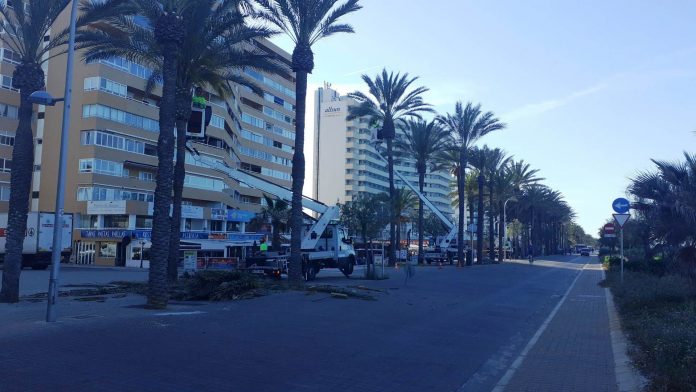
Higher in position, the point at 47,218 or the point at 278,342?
the point at 47,218

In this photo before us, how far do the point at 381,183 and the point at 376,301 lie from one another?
4690 inches

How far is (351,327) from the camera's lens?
13.5 meters

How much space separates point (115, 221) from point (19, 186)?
Result: 139 ft

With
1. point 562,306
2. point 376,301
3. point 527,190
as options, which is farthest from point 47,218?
point 527,190

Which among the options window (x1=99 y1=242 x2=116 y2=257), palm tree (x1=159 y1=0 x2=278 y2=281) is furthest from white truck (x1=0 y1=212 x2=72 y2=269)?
palm tree (x1=159 y1=0 x2=278 y2=281)

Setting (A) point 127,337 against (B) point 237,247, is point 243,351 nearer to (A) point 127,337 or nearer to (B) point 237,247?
(A) point 127,337

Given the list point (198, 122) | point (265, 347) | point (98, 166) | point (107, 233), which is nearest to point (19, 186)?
point (198, 122)

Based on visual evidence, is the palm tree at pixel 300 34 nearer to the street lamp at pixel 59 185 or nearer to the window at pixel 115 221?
the street lamp at pixel 59 185

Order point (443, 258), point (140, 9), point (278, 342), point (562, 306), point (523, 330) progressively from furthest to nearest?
point (443, 258) → point (562, 306) → point (140, 9) → point (523, 330) → point (278, 342)

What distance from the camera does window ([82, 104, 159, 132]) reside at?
5384cm

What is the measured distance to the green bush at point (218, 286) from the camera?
18.2 m

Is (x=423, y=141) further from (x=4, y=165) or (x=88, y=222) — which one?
(x=4, y=165)

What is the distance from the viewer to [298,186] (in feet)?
80.0

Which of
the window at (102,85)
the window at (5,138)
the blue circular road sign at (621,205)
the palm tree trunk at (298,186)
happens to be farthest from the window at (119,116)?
the blue circular road sign at (621,205)
